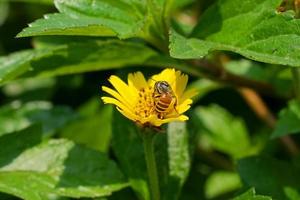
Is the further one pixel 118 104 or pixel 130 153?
pixel 130 153

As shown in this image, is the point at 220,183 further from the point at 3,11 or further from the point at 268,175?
the point at 3,11

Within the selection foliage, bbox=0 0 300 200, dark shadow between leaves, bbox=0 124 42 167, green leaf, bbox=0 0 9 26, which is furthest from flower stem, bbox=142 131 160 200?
green leaf, bbox=0 0 9 26

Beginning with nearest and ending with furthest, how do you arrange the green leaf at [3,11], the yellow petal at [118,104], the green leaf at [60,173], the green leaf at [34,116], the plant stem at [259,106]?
the yellow petal at [118,104] < the green leaf at [60,173] < the green leaf at [34,116] < the plant stem at [259,106] < the green leaf at [3,11]

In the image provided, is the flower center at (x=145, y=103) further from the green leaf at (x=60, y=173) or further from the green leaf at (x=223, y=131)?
the green leaf at (x=223, y=131)

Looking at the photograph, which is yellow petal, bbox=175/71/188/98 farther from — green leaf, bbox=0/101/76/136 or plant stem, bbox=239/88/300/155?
plant stem, bbox=239/88/300/155

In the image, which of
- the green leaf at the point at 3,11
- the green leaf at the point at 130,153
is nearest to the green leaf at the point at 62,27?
the green leaf at the point at 130,153

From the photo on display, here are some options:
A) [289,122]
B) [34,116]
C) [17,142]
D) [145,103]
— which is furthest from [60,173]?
[289,122]
